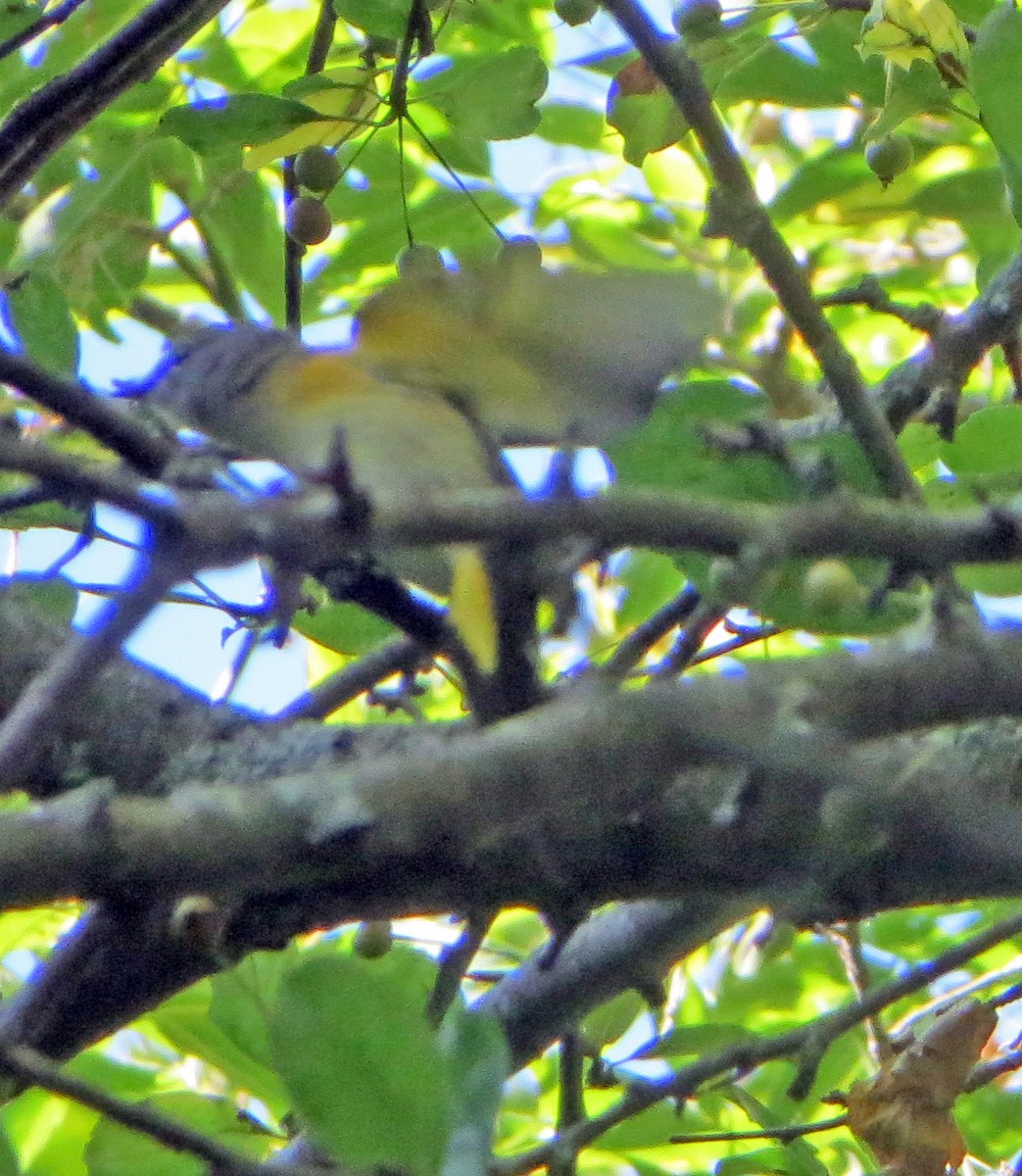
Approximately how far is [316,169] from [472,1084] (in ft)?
3.91

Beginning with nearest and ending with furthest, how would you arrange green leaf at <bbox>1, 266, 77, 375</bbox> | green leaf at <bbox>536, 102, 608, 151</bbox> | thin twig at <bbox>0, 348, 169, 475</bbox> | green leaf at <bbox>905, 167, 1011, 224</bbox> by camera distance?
thin twig at <bbox>0, 348, 169, 475</bbox> < green leaf at <bbox>1, 266, 77, 375</bbox> < green leaf at <bbox>905, 167, 1011, 224</bbox> < green leaf at <bbox>536, 102, 608, 151</bbox>

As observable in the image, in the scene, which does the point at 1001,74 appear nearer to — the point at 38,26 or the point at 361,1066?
the point at 361,1066

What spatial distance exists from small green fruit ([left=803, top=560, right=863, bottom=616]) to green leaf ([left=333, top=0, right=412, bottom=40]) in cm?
75

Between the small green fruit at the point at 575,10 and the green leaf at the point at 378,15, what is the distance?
21 cm

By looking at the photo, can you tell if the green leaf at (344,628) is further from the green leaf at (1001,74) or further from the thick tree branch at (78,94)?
the green leaf at (1001,74)

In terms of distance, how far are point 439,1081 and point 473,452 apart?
0.93 meters

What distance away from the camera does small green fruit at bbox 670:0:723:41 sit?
68.2 inches

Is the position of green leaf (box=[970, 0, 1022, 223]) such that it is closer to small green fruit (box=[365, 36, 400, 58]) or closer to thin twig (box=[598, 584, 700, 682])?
thin twig (box=[598, 584, 700, 682])

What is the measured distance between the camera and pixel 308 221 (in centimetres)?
188

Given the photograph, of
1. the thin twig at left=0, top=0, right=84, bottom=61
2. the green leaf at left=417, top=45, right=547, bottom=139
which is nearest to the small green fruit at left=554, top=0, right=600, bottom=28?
the green leaf at left=417, top=45, right=547, bottom=139


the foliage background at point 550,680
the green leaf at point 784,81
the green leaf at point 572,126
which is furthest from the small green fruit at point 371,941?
the green leaf at point 572,126

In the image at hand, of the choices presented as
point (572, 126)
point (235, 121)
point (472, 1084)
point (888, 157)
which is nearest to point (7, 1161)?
point (472, 1084)

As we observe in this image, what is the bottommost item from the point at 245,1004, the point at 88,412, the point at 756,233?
the point at 245,1004

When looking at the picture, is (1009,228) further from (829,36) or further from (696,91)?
(696,91)
